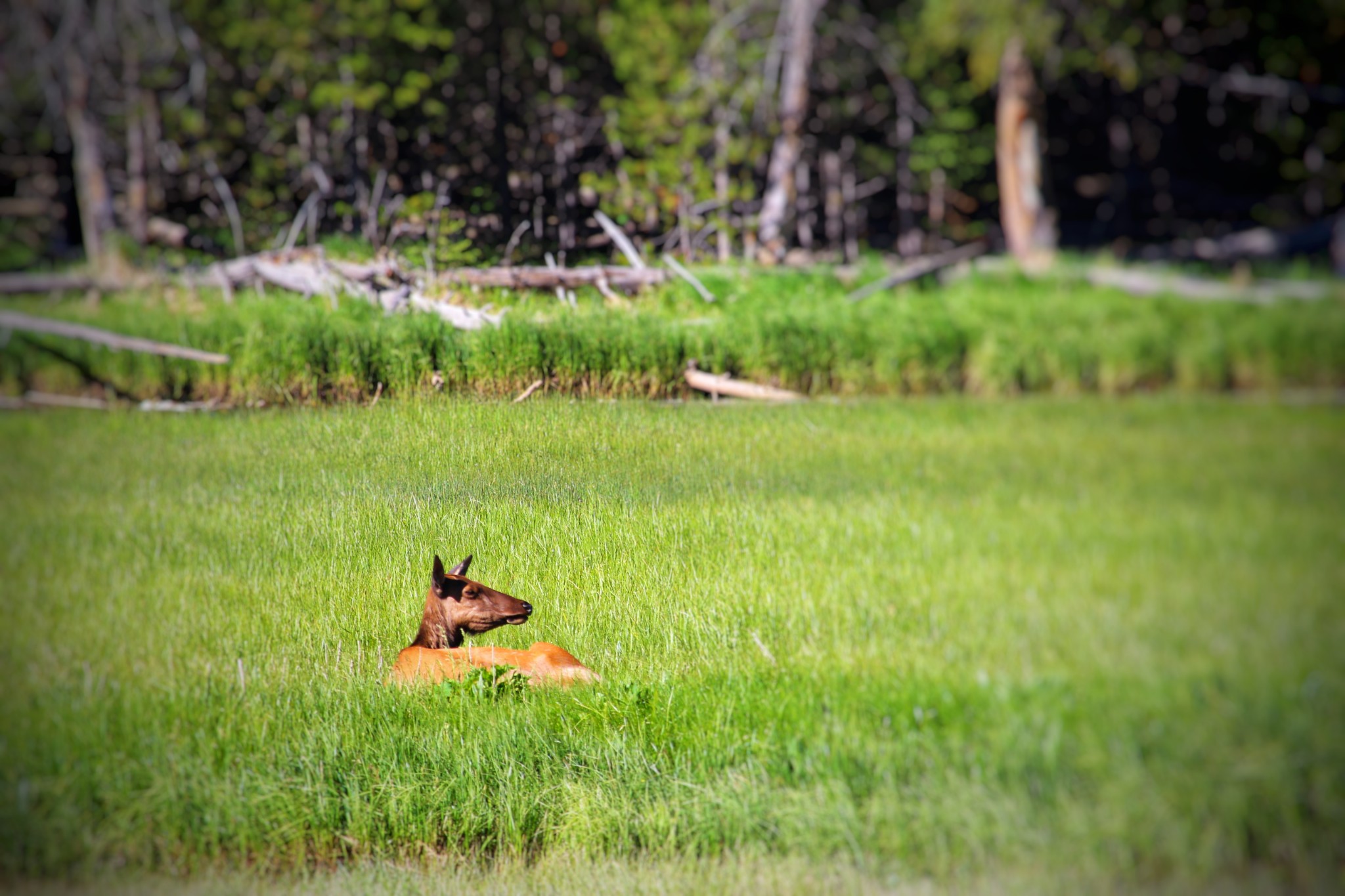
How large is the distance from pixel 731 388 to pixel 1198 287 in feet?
5.73

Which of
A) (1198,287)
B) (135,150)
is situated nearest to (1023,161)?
(1198,287)

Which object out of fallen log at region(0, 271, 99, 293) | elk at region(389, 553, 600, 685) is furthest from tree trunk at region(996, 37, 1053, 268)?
fallen log at region(0, 271, 99, 293)

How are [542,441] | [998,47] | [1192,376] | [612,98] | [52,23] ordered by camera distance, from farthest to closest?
[612,98]
[52,23]
[542,441]
[998,47]
[1192,376]

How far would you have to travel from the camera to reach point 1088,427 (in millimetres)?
3053

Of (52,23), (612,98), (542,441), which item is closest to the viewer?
(542,441)

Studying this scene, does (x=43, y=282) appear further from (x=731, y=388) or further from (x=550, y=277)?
(x=731, y=388)

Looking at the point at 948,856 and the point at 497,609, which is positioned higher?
the point at 497,609

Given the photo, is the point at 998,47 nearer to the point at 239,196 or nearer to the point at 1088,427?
the point at 1088,427

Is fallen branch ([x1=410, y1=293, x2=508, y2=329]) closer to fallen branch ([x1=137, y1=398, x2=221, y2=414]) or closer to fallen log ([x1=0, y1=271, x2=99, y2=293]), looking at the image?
fallen branch ([x1=137, y1=398, x2=221, y2=414])

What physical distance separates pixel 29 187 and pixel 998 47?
4343mm

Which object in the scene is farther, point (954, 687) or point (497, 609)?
point (497, 609)

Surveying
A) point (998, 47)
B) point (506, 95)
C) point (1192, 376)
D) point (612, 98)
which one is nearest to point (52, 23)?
point (506, 95)

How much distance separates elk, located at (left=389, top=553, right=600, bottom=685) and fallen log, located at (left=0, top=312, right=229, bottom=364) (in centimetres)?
146

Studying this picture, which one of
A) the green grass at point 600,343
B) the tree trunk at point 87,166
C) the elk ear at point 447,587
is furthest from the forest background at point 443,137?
the elk ear at point 447,587
